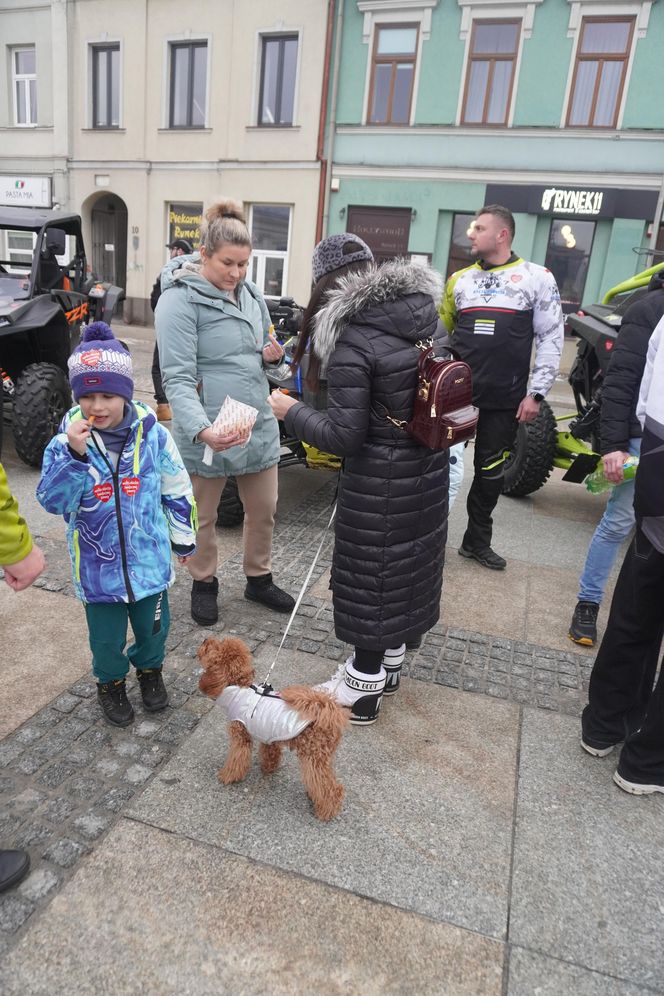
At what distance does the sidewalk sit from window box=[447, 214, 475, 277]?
14644 millimetres

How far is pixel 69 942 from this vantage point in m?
1.74

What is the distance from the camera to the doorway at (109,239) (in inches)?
813

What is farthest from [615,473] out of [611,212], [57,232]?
[611,212]

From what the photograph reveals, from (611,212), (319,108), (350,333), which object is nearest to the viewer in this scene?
(350,333)

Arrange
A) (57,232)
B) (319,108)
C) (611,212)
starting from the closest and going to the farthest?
(57,232)
(611,212)
(319,108)

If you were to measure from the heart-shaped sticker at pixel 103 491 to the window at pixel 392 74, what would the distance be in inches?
646

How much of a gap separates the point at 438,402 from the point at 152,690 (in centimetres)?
155

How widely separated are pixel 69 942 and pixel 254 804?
67cm

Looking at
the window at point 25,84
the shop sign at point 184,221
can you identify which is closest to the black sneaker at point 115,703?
the shop sign at point 184,221

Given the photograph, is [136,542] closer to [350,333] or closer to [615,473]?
[350,333]

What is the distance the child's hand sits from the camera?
2.16 meters

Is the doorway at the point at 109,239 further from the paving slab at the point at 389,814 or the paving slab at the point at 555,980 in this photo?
the paving slab at the point at 555,980

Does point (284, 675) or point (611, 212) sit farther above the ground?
point (611, 212)

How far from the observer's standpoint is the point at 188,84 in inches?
706
